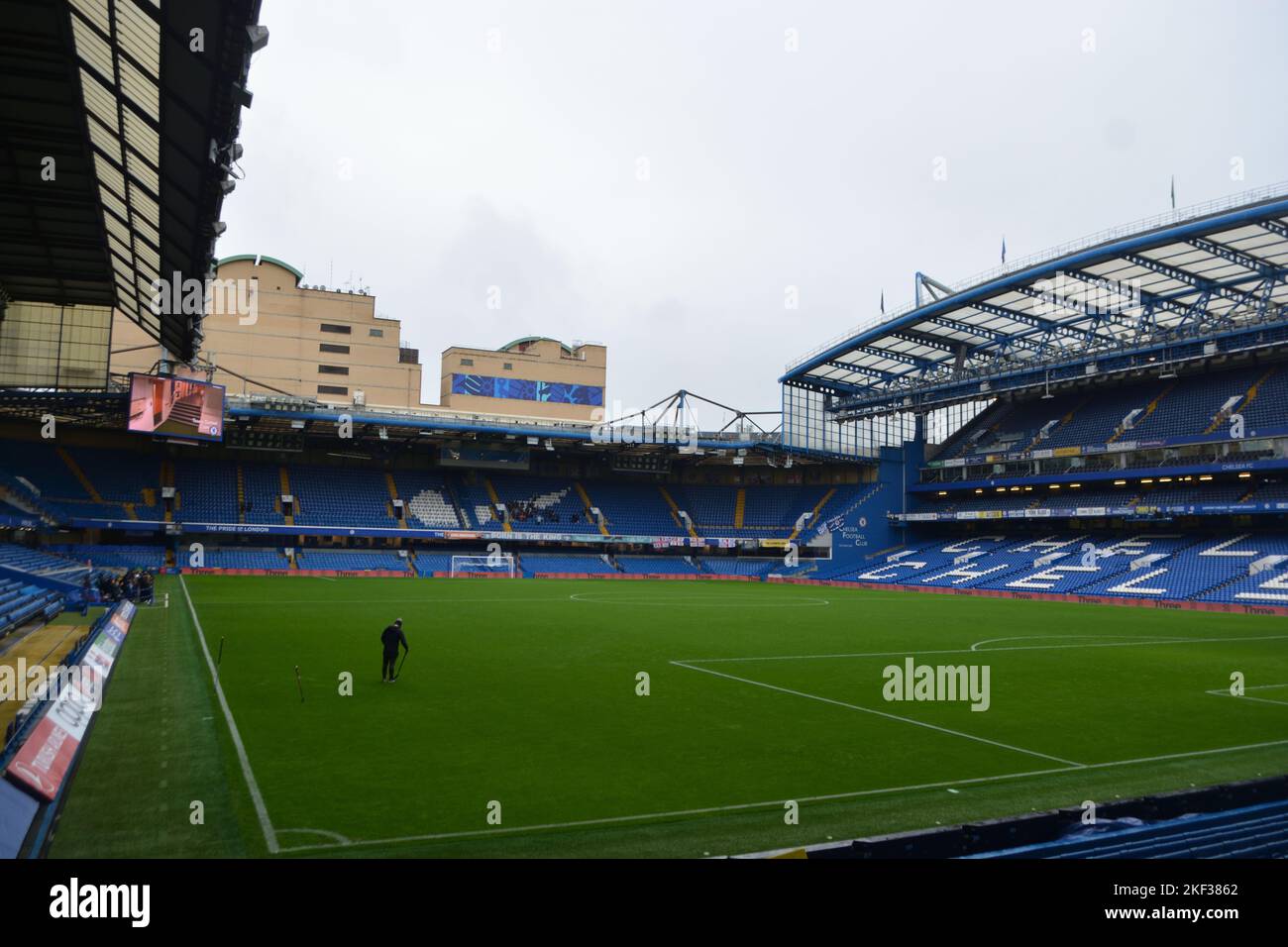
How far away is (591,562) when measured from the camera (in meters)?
66.1

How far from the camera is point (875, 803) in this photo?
9.84 metres

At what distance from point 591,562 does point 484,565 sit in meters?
8.97

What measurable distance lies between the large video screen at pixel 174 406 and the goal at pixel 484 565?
26120 millimetres

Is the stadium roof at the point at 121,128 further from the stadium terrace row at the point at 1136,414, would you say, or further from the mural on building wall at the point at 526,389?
the mural on building wall at the point at 526,389

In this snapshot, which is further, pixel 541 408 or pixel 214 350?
pixel 541 408

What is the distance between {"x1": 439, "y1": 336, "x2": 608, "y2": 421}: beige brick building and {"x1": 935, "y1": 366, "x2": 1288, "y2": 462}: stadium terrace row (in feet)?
140

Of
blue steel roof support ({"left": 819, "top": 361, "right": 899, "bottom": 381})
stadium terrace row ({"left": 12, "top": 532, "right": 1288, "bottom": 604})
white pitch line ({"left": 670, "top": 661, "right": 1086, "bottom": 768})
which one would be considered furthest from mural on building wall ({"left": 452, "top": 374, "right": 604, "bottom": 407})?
white pitch line ({"left": 670, "top": 661, "right": 1086, "bottom": 768})

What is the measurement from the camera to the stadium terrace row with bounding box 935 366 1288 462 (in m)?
52.4

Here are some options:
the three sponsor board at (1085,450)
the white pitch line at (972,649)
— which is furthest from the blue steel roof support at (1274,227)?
the white pitch line at (972,649)

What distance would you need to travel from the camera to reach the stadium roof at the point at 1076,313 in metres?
42.6

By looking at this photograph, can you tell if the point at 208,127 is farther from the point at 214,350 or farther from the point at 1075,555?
the point at 214,350
